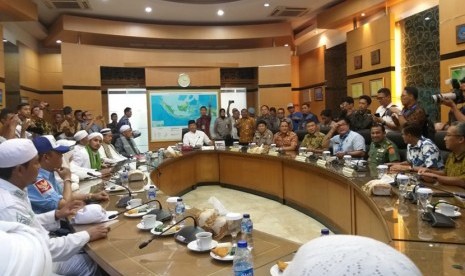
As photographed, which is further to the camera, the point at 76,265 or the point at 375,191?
the point at 375,191

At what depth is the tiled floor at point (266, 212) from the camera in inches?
161

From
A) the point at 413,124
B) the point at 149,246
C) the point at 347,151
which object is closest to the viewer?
the point at 149,246

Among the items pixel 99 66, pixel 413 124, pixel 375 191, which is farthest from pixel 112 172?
pixel 99 66

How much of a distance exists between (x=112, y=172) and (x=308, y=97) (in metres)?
8.14

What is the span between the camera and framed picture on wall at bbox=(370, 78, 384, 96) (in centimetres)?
750

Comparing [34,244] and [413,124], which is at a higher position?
[413,124]

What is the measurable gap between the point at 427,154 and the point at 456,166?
0.36 m

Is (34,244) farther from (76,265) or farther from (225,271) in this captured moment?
(76,265)

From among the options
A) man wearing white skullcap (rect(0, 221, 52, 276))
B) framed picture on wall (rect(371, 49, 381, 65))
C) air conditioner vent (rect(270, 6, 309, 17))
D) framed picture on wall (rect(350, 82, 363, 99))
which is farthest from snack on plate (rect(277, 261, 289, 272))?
air conditioner vent (rect(270, 6, 309, 17))

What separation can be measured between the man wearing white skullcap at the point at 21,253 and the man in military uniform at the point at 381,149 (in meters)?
3.65

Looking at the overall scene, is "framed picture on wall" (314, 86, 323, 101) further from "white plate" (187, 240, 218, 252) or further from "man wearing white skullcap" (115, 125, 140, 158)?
"white plate" (187, 240, 218, 252)

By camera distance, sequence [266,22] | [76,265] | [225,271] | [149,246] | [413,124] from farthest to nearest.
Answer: [266,22] → [413,124] → [76,265] → [149,246] → [225,271]

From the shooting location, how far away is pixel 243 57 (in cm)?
1032

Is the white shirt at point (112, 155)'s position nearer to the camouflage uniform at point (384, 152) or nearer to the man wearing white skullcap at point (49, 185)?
the man wearing white skullcap at point (49, 185)
